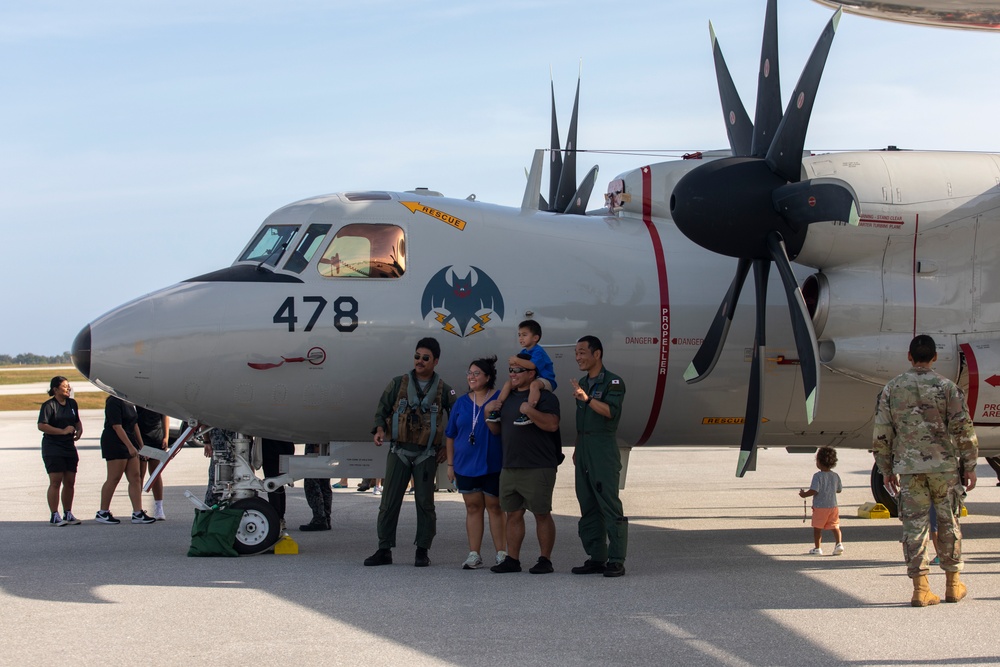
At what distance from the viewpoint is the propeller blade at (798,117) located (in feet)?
33.5

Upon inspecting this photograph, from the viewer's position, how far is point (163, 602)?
8.31 metres

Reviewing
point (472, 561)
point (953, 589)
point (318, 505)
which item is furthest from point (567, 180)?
point (953, 589)

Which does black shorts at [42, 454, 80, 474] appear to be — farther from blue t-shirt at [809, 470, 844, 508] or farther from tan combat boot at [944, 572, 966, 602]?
tan combat boot at [944, 572, 966, 602]

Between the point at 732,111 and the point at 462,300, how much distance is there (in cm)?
355

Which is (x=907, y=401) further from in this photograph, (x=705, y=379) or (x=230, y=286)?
(x=230, y=286)

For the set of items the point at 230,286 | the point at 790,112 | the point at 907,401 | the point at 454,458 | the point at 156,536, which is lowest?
the point at 156,536

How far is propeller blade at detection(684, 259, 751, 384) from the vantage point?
10.8 metres

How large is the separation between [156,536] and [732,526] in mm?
7037

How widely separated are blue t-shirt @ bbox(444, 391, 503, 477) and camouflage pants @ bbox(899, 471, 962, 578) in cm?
352

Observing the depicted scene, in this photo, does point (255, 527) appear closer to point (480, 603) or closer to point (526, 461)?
point (526, 461)

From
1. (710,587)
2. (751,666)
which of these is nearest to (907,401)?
(710,587)

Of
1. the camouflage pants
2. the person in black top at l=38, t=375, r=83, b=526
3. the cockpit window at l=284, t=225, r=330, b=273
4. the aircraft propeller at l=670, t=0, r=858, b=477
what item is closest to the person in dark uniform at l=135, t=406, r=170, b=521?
the person in black top at l=38, t=375, r=83, b=526

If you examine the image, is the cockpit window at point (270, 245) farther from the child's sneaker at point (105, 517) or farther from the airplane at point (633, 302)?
the child's sneaker at point (105, 517)

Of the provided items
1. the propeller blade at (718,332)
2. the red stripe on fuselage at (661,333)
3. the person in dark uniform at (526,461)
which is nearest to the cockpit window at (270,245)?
the person in dark uniform at (526,461)
